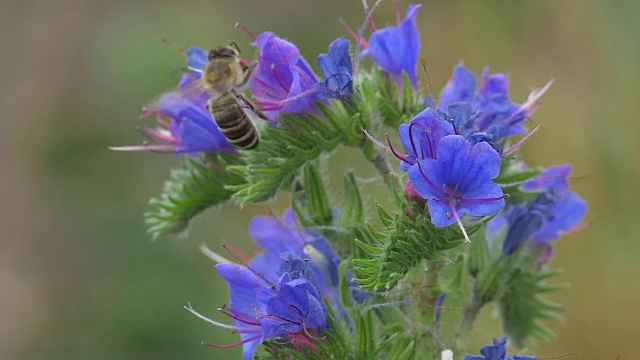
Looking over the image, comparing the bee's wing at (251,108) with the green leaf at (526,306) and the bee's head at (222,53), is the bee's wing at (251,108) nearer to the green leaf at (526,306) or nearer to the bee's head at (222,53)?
the bee's head at (222,53)

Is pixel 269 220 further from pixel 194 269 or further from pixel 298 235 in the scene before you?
pixel 194 269

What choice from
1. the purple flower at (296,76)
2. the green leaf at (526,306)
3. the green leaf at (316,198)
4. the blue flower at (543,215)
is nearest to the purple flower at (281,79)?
the purple flower at (296,76)

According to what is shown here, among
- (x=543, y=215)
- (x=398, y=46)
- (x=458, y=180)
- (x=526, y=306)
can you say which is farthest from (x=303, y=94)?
(x=526, y=306)

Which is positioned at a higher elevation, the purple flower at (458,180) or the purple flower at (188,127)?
the purple flower at (458,180)

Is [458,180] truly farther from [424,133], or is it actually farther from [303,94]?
[303,94]

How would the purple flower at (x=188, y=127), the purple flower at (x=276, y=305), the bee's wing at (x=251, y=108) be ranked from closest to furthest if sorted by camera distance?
the purple flower at (x=276, y=305) < the bee's wing at (x=251, y=108) < the purple flower at (x=188, y=127)

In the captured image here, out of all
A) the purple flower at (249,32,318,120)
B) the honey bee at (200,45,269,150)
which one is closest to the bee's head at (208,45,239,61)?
the honey bee at (200,45,269,150)

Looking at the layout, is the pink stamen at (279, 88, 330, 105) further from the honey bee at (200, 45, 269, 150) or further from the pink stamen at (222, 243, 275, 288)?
the pink stamen at (222, 243, 275, 288)
